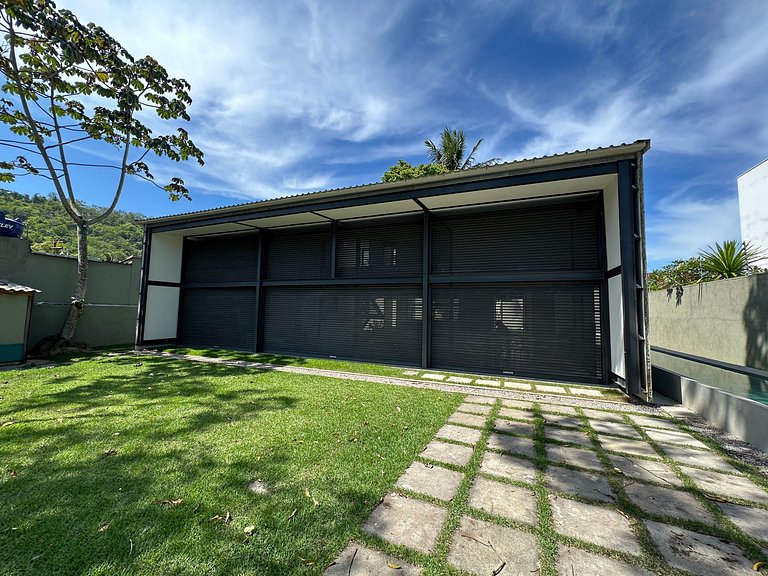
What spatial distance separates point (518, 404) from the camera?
4223 mm

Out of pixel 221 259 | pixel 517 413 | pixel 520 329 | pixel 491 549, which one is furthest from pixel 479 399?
pixel 221 259

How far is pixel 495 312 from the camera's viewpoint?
20.5 ft

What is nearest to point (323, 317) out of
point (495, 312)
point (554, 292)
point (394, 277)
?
point (394, 277)

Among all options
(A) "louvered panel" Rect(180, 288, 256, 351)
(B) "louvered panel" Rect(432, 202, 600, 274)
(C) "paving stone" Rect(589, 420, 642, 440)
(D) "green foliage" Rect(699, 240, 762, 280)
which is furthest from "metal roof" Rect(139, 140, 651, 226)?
(D) "green foliage" Rect(699, 240, 762, 280)

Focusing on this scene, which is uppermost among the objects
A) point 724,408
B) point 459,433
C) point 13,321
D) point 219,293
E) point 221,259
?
point 221,259

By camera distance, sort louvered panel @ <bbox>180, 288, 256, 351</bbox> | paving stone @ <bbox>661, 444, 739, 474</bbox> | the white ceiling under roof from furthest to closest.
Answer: louvered panel @ <bbox>180, 288, 256, 351</bbox> < the white ceiling under roof < paving stone @ <bbox>661, 444, 739, 474</bbox>

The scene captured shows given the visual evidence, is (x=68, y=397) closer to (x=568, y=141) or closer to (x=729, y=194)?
(x=568, y=141)

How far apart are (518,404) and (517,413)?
43 cm

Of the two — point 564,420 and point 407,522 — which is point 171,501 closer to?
point 407,522

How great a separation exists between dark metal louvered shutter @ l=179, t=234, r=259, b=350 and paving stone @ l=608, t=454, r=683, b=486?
799 cm

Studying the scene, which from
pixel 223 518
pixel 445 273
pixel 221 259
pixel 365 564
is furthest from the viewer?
pixel 221 259

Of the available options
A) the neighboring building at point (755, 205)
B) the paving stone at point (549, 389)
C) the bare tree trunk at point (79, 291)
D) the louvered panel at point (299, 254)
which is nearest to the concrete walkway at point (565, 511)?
the paving stone at point (549, 389)

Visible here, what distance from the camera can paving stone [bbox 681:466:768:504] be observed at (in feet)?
6.89

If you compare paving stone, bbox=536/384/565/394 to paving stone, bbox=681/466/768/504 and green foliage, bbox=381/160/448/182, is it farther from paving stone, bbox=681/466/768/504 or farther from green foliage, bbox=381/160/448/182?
green foliage, bbox=381/160/448/182
